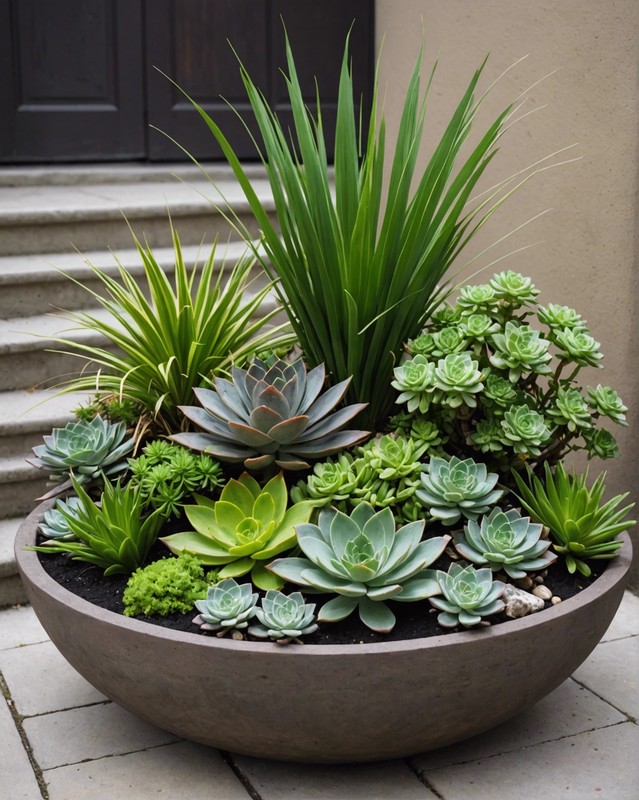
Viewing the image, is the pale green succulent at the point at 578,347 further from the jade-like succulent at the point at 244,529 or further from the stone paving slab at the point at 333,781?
the stone paving slab at the point at 333,781

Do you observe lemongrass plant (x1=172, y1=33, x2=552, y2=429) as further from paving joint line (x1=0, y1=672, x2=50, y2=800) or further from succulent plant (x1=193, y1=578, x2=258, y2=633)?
paving joint line (x1=0, y1=672, x2=50, y2=800)

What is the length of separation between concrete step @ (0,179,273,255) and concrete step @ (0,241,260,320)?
7 centimetres

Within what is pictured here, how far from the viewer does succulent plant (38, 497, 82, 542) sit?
212cm

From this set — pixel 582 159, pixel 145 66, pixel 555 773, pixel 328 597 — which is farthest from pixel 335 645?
pixel 145 66

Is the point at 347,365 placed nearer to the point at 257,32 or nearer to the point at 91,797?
the point at 91,797

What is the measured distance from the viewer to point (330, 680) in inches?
68.2

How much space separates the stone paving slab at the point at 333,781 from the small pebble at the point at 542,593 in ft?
1.35

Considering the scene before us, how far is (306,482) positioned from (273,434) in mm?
201

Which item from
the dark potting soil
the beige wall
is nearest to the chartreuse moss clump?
the dark potting soil

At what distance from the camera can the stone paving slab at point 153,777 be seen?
6.26ft

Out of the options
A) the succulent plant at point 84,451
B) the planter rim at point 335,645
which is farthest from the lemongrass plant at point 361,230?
the planter rim at point 335,645

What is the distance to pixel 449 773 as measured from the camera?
6.41 ft

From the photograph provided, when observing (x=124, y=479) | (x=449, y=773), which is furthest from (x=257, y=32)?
(x=449, y=773)

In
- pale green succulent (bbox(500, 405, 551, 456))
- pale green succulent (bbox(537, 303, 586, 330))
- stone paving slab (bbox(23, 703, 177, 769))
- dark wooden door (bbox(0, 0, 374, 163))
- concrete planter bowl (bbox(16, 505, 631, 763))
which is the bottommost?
stone paving slab (bbox(23, 703, 177, 769))
